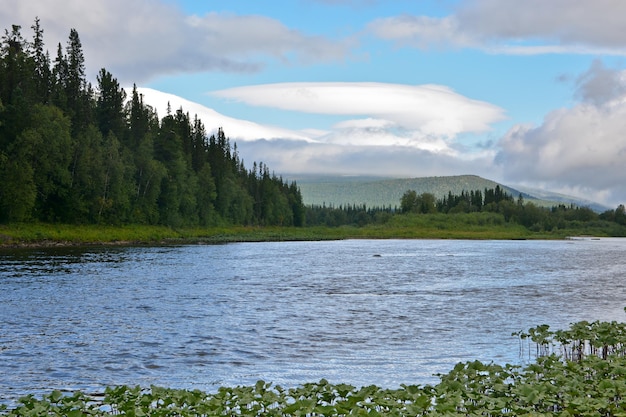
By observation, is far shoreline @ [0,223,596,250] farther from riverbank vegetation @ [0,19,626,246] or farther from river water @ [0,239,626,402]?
river water @ [0,239,626,402]

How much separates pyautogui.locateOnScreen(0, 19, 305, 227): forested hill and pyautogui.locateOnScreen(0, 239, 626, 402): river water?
109 feet

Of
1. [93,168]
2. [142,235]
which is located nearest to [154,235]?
[142,235]

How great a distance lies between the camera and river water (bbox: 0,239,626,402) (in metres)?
19.2

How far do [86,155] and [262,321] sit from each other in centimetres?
7579

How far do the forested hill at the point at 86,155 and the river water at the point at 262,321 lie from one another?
109ft

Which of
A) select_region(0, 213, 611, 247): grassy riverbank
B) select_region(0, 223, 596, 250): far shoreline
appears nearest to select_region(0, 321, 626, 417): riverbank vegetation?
select_region(0, 223, 596, 250): far shoreline

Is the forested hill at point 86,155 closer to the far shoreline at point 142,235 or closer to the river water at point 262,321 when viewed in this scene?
the far shoreline at point 142,235

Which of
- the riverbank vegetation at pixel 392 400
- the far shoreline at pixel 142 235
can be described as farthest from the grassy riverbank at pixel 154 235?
the riverbank vegetation at pixel 392 400

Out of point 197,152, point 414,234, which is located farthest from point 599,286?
point 414,234

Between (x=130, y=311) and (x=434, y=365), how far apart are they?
17.8 m

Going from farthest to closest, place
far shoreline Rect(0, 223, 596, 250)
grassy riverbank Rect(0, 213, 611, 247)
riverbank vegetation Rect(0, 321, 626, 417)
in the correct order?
1. grassy riverbank Rect(0, 213, 611, 247)
2. far shoreline Rect(0, 223, 596, 250)
3. riverbank vegetation Rect(0, 321, 626, 417)

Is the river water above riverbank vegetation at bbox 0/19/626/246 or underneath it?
underneath

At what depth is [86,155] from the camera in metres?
96.7

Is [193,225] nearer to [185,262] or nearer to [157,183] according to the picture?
[157,183]
